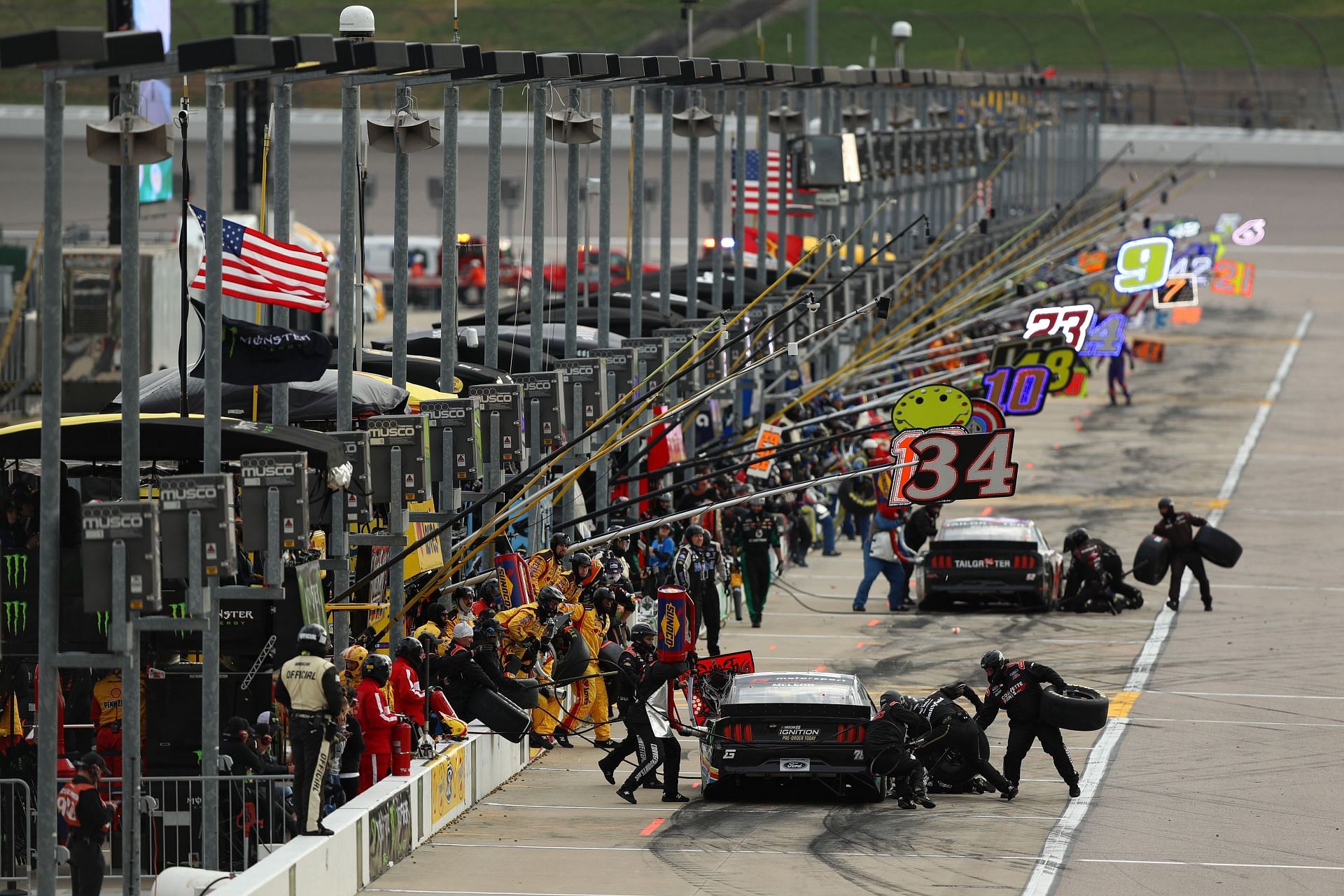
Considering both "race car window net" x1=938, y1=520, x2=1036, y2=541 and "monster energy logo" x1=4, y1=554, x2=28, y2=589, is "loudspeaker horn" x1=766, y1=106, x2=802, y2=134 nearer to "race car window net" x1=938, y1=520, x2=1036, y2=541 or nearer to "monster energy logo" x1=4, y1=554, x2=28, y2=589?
"race car window net" x1=938, y1=520, x2=1036, y2=541

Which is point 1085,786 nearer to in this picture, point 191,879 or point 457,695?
point 457,695

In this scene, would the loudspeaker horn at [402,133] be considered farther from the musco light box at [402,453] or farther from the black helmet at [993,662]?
the black helmet at [993,662]

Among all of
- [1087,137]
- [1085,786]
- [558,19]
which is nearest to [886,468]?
[1085,786]

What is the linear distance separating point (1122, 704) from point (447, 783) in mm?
8021

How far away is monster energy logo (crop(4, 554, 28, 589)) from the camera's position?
17.3 meters

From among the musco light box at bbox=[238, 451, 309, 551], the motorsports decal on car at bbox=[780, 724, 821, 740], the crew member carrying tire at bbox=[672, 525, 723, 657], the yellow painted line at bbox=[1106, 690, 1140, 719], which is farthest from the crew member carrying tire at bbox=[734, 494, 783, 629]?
the musco light box at bbox=[238, 451, 309, 551]

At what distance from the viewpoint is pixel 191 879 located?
14.0 meters

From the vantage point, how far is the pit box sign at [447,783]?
57.5 feet

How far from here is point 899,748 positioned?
18.5 metres

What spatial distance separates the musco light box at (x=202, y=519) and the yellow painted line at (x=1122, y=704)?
10748 millimetres

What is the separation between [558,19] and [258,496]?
77.3m

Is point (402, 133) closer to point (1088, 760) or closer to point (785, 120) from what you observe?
point (1088, 760)

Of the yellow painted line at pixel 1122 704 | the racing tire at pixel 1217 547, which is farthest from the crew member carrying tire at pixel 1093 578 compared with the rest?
the yellow painted line at pixel 1122 704

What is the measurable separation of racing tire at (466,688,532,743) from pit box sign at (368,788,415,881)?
6.20 ft
